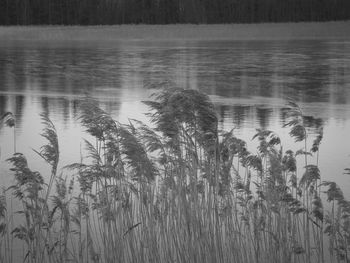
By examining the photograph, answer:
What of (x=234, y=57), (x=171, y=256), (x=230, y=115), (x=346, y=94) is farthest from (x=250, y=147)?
(x=234, y=57)

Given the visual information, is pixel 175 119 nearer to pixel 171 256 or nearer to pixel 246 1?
pixel 171 256

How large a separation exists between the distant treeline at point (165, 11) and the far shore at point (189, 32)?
99cm

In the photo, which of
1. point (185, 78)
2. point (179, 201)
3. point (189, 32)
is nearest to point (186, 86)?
point (185, 78)

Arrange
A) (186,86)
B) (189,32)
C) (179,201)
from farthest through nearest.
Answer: (189,32) < (186,86) < (179,201)

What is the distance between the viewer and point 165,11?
185 feet

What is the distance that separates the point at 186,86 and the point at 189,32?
41.0 metres

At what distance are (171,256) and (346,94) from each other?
13.7 metres

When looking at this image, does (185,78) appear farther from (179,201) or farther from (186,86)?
(179,201)

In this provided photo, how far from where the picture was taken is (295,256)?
20.7 ft

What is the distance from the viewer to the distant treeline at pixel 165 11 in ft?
179

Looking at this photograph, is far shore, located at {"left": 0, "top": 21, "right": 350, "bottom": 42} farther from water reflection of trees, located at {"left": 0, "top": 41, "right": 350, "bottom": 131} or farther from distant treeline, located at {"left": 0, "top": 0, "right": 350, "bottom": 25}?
water reflection of trees, located at {"left": 0, "top": 41, "right": 350, "bottom": 131}

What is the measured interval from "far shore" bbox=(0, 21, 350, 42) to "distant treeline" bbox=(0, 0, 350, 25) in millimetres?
986

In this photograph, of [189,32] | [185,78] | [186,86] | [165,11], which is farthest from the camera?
[189,32]

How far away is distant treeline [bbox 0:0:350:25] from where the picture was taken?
54.5 meters
